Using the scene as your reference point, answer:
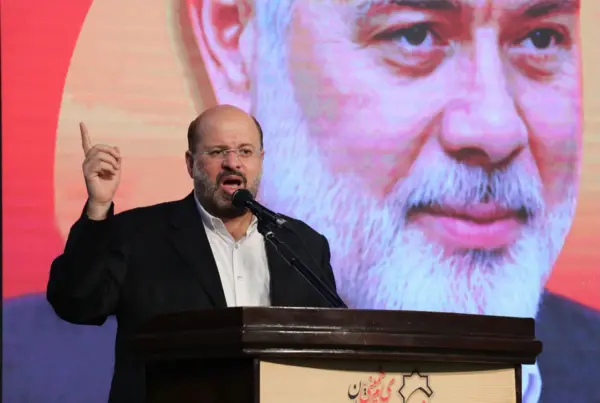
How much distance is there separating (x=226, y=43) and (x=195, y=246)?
92cm

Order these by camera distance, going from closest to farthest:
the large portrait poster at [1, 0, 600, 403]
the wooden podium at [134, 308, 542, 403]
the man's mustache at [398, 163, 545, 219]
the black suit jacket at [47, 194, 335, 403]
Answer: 1. the wooden podium at [134, 308, 542, 403]
2. the black suit jacket at [47, 194, 335, 403]
3. the large portrait poster at [1, 0, 600, 403]
4. the man's mustache at [398, 163, 545, 219]

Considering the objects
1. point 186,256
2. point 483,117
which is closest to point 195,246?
point 186,256

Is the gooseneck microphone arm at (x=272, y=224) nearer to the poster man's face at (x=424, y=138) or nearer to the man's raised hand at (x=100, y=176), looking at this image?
the man's raised hand at (x=100, y=176)

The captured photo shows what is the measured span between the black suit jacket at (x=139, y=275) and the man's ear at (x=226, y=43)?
0.64 metres

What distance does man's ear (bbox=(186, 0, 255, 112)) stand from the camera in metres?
3.36

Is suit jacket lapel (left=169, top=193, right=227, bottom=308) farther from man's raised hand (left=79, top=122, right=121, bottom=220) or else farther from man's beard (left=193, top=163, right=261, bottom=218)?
man's raised hand (left=79, top=122, right=121, bottom=220)

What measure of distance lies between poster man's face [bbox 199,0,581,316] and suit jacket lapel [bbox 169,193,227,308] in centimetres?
62

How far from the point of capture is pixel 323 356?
6.26 feet

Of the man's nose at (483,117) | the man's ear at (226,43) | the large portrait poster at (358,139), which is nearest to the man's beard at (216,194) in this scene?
the large portrait poster at (358,139)

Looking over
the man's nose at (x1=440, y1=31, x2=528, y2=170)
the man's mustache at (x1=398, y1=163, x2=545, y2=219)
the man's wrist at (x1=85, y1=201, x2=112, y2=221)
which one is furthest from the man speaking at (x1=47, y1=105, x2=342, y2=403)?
the man's nose at (x1=440, y1=31, x2=528, y2=170)

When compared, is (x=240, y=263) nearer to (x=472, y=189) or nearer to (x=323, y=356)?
(x=323, y=356)

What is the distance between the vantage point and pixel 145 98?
3307mm

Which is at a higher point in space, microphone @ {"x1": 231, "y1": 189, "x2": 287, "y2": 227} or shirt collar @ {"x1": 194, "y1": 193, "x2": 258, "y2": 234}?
shirt collar @ {"x1": 194, "y1": 193, "x2": 258, "y2": 234}

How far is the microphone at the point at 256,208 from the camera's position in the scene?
2.29 metres
